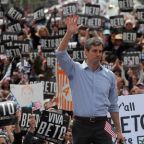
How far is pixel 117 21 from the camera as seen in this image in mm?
A: 15430

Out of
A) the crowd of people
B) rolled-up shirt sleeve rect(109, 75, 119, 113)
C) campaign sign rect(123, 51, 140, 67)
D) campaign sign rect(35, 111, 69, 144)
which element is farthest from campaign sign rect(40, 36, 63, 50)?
rolled-up shirt sleeve rect(109, 75, 119, 113)

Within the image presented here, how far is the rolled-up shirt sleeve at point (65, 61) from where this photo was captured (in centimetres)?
529

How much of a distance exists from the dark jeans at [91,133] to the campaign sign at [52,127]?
2333 millimetres

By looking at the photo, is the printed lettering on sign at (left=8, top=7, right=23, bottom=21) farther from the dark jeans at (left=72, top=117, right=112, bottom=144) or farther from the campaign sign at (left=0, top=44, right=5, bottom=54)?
the dark jeans at (left=72, top=117, right=112, bottom=144)

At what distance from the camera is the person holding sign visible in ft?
17.5

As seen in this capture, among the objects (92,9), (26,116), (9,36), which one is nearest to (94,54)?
(26,116)

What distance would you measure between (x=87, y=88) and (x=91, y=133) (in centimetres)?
36

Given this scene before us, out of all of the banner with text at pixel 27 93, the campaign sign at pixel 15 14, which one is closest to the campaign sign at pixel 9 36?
the campaign sign at pixel 15 14

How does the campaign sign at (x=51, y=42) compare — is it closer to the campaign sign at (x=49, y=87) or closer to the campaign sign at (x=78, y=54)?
the campaign sign at (x=78, y=54)

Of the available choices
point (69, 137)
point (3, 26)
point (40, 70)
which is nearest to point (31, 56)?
point (40, 70)

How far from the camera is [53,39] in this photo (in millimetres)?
14078

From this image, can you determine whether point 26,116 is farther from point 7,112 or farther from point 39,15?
point 39,15

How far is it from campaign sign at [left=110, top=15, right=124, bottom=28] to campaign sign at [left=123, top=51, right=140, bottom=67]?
8.39 ft

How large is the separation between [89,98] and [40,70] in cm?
836
